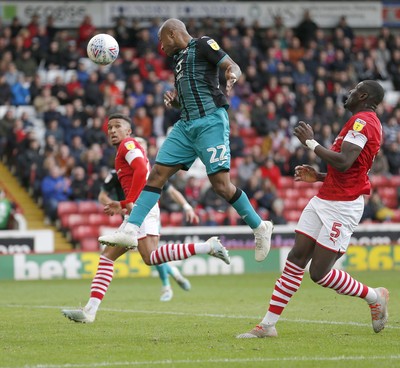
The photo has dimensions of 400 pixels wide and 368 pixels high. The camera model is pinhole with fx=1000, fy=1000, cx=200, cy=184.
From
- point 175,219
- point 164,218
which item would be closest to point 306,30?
point 175,219

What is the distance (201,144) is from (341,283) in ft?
6.47

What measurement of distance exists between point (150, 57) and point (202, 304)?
1581 centimetres

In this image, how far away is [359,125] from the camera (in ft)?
31.3

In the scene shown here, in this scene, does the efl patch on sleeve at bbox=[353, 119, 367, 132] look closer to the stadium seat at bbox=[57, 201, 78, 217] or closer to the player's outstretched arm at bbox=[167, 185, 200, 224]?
the player's outstretched arm at bbox=[167, 185, 200, 224]

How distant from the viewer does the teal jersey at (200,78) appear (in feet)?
33.0

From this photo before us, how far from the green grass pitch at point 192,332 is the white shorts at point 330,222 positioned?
3.14ft

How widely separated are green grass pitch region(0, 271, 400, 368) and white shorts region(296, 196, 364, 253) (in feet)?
3.14

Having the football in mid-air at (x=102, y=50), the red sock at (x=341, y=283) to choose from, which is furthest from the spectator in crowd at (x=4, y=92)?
the red sock at (x=341, y=283)

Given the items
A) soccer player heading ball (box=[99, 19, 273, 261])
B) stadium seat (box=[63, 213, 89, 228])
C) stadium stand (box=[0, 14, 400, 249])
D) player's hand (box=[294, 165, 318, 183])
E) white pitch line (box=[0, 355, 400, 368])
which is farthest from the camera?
stadium stand (box=[0, 14, 400, 249])

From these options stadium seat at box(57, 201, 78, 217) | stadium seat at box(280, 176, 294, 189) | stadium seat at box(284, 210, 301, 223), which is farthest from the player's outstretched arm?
stadium seat at box(280, 176, 294, 189)

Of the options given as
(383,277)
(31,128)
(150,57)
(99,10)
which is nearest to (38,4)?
(99,10)

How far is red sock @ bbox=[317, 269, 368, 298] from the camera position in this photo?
9.94 m

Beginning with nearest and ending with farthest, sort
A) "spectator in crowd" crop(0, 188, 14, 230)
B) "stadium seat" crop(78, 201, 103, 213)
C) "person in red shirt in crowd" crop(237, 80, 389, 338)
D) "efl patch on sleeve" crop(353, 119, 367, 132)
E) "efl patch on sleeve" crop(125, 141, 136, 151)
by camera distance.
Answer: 1. "efl patch on sleeve" crop(353, 119, 367, 132)
2. "person in red shirt in crowd" crop(237, 80, 389, 338)
3. "efl patch on sleeve" crop(125, 141, 136, 151)
4. "spectator in crowd" crop(0, 188, 14, 230)
5. "stadium seat" crop(78, 201, 103, 213)

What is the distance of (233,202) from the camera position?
1020cm
